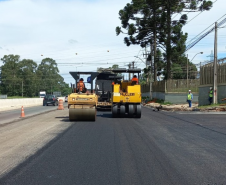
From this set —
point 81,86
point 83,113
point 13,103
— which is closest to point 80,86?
point 81,86

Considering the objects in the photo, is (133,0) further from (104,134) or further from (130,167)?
(130,167)

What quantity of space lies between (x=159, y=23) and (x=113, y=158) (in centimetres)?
3709

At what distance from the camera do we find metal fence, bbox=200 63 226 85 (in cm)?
2808

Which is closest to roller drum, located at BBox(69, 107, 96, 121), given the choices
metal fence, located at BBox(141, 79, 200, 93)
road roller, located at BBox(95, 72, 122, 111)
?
road roller, located at BBox(95, 72, 122, 111)

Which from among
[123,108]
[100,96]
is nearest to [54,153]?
[123,108]

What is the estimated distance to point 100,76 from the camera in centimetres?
2761

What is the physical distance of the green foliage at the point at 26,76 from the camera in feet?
333

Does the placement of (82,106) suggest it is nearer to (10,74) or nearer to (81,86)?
(81,86)

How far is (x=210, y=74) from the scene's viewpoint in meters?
31.0

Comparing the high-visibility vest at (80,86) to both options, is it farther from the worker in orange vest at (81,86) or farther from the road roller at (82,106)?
the road roller at (82,106)

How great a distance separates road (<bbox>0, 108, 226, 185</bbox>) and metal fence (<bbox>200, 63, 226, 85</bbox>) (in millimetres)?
17003

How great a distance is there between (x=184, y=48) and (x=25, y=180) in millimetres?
34634

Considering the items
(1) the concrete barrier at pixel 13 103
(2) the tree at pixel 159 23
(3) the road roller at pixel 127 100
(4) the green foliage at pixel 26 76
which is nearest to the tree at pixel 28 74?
(4) the green foliage at pixel 26 76

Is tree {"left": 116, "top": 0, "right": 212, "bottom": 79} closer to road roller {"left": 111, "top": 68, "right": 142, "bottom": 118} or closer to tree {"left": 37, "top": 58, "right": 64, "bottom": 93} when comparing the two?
road roller {"left": 111, "top": 68, "right": 142, "bottom": 118}
